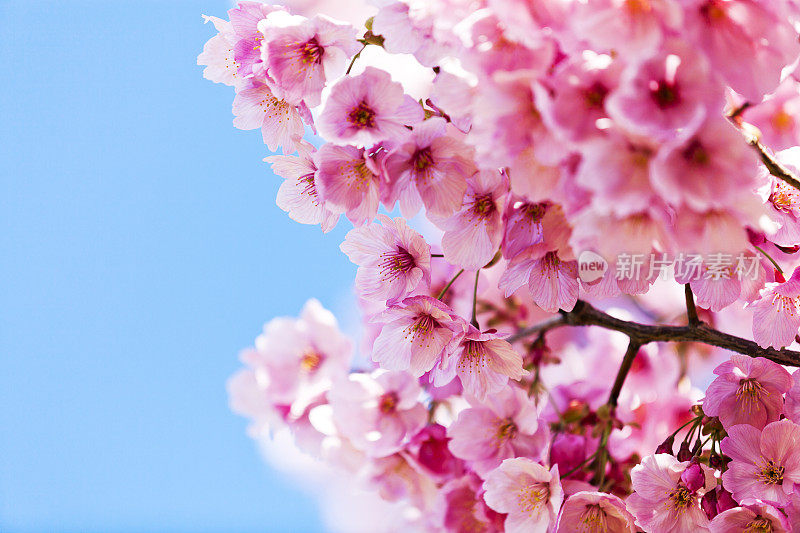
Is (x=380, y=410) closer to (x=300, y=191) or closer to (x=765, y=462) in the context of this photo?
(x=300, y=191)

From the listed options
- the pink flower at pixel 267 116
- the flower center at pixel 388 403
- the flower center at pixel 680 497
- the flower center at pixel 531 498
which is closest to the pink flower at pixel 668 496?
the flower center at pixel 680 497

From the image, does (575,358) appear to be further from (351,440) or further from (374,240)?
(374,240)

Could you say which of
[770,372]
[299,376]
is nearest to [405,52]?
[770,372]

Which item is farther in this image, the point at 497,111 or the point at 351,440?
the point at 351,440

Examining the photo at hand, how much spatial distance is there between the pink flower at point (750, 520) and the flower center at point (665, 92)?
383mm

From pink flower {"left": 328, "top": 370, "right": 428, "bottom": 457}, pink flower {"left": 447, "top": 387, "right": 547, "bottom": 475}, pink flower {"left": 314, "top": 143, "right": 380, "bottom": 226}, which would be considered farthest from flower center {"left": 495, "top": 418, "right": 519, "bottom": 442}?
pink flower {"left": 314, "top": 143, "right": 380, "bottom": 226}

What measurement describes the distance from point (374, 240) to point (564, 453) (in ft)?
1.19

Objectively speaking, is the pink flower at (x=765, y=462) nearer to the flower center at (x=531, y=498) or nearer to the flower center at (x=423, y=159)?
the flower center at (x=531, y=498)

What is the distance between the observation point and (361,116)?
22.5 inches

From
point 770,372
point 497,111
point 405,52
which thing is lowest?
point 770,372

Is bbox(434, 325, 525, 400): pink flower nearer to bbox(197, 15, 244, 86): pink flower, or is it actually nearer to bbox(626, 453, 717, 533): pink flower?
bbox(626, 453, 717, 533): pink flower

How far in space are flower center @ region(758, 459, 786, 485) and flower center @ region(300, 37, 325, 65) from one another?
532 millimetres

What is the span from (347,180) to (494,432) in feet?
1.16

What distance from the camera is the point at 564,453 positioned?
2.69 feet
